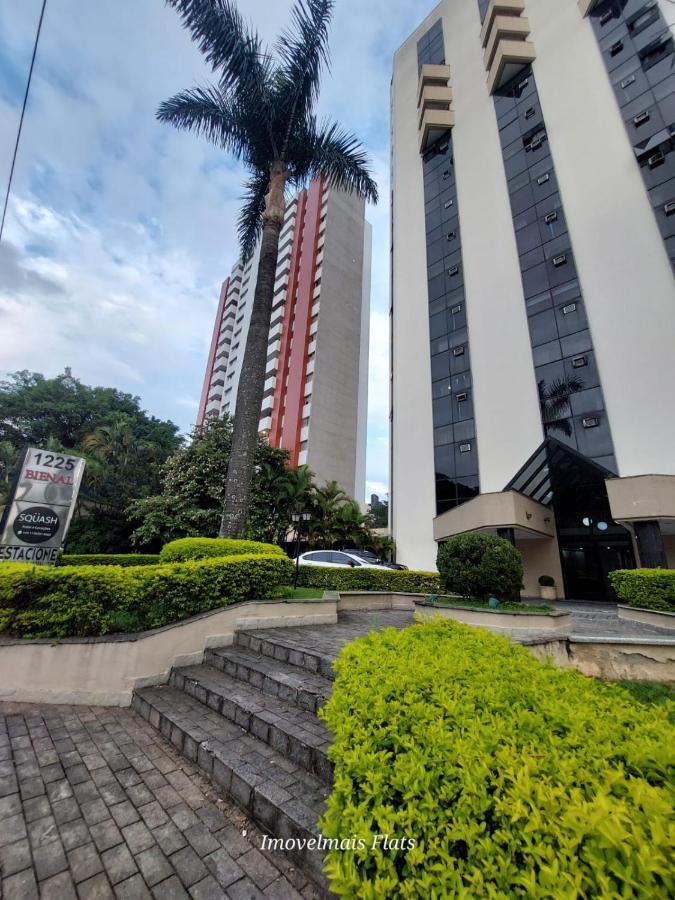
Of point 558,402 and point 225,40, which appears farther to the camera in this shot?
point 558,402

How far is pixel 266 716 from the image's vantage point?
3361 millimetres

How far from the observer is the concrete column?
39.7 feet

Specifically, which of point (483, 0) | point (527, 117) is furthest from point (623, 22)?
point (483, 0)

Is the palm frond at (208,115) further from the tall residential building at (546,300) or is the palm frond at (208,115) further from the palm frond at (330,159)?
the tall residential building at (546,300)

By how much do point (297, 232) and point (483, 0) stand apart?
22.6 m

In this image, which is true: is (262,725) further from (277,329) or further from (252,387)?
(277,329)

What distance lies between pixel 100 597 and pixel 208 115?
12391mm

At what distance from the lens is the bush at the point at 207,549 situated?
688 cm

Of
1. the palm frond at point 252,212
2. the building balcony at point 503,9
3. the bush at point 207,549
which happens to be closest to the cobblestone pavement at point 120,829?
the bush at point 207,549

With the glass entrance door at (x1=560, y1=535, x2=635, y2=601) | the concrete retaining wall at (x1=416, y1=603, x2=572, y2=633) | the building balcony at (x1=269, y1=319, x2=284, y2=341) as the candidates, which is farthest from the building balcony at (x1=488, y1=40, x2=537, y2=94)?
the concrete retaining wall at (x1=416, y1=603, x2=572, y2=633)

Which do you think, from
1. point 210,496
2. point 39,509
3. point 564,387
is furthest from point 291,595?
point 564,387

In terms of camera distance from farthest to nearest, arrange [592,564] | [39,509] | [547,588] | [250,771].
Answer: [547,588] → [592,564] → [39,509] → [250,771]

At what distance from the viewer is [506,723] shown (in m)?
1.72

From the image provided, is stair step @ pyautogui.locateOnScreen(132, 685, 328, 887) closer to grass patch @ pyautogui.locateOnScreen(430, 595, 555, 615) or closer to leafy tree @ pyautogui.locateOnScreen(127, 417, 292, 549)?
grass patch @ pyautogui.locateOnScreen(430, 595, 555, 615)
